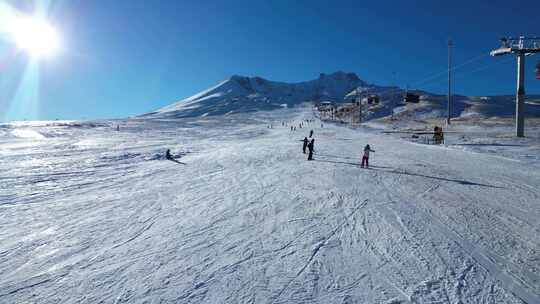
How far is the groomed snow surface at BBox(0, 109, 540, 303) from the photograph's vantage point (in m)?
4.88

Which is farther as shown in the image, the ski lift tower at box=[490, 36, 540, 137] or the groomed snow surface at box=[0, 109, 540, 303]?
the ski lift tower at box=[490, 36, 540, 137]

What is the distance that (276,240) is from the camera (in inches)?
265

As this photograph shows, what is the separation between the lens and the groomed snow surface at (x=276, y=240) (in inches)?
192

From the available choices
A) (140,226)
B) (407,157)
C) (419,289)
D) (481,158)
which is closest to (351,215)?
(419,289)

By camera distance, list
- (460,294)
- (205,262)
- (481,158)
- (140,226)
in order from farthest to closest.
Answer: (481,158) → (140,226) → (205,262) → (460,294)

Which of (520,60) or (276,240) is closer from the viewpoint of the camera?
(276,240)

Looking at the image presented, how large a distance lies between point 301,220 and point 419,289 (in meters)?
3.55

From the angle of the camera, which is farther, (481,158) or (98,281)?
(481,158)

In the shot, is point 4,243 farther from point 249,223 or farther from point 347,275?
point 347,275

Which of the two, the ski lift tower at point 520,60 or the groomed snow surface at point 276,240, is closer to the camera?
the groomed snow surface at point 276,240

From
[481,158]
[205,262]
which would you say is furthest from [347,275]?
[481,158]

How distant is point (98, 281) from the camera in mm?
5176

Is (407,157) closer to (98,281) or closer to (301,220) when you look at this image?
(301,220)

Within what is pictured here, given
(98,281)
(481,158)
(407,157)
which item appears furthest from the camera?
(407,157)
